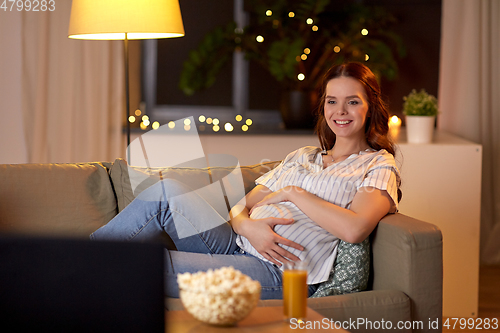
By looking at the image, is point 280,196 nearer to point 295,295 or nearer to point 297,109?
point 295,295

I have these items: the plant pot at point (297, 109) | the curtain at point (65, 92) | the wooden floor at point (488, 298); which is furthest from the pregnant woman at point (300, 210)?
the curtain at point (65, 92)

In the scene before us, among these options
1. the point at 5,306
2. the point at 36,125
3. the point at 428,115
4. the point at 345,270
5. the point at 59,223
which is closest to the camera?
the point at 5,306

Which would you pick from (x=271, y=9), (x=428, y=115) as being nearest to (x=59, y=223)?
(x=428, y=115)

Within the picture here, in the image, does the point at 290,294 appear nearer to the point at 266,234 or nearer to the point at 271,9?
the point at 266,234

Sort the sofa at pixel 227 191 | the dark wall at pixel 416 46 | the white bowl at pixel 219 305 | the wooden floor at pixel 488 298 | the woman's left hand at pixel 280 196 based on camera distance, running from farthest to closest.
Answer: the dark wall at pixel 416 46 → the wooden floor at pixel 488 298 → the woman's left hand at pixel 280 196 → the sofa at pixel 227 191 → the white bowl at pixel 219 305

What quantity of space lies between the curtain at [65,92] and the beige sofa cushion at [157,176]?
1.05 meters

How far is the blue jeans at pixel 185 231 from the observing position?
1575mm

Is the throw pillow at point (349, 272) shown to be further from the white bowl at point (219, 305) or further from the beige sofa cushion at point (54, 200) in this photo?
the beige sofa cushion at point (54, 200)

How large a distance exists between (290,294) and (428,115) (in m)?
1.86

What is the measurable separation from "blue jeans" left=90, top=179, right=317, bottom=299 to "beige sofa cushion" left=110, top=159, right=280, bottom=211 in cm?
27

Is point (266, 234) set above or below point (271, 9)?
below

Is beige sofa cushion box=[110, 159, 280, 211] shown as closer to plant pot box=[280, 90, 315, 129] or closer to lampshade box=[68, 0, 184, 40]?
lampshade box=[68, 0, 184, 40]

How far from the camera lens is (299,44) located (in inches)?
123

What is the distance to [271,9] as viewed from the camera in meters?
3.25
